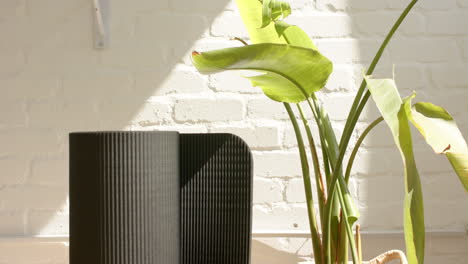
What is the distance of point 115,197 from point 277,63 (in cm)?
27

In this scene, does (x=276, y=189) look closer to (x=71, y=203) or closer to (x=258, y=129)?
(x=258, y=129)

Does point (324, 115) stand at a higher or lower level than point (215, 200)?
higher

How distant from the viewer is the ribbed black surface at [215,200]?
75 centimetres

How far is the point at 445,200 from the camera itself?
4.15ft

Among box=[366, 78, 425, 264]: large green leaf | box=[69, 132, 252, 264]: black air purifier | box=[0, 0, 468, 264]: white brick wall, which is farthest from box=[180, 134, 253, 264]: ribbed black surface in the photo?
box=[0, 0, 468, 264]: white brick wall

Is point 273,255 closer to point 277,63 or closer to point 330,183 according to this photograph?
point 330,183

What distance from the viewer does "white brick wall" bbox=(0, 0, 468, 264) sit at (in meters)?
1.22

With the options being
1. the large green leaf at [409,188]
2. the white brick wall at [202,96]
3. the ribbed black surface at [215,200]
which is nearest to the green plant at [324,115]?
the large green leaf at [409,188]

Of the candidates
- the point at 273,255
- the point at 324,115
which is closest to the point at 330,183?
the point at 324,115

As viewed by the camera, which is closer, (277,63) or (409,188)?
(409,188)

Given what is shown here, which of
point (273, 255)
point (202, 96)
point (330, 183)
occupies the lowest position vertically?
point (273, 255)

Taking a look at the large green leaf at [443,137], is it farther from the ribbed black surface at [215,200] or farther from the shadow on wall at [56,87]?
the shadow on wall at [56,87]

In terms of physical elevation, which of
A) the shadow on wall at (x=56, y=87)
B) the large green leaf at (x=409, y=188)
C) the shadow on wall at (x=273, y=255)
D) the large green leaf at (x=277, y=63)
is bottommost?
the shadow on wall at (x=273, y=255)

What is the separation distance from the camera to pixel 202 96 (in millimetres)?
1251
